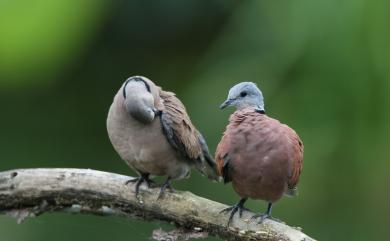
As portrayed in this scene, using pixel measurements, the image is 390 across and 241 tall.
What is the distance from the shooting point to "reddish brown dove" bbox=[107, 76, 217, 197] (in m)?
5.03

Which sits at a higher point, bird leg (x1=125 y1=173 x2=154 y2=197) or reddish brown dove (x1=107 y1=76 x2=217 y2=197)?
reddish brown dove (x1=107 y1=76 x2=217 y2=197)

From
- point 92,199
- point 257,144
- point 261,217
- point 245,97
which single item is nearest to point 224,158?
point 257,144

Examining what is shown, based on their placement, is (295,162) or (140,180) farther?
(140,180)

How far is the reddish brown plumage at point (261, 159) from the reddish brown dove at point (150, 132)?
0.36m

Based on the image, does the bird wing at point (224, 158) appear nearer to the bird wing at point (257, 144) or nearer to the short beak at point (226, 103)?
the bird wing at point (257, 144)

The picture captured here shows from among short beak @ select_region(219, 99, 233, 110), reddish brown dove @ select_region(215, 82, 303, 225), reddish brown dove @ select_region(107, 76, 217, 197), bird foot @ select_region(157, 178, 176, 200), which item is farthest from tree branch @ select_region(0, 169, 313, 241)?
short beak @ select_region(219, 99, 233, 110)

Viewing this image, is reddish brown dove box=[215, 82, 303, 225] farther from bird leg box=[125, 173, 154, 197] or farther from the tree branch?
bird leg box=[125, 173, 154, 197]

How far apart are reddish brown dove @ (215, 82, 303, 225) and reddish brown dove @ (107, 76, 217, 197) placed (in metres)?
0.34

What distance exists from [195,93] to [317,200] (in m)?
0.98

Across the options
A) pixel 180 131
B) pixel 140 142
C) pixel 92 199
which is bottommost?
pixel 92 199

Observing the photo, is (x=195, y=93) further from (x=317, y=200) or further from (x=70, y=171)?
(x=70, y=171)

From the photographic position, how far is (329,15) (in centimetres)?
549

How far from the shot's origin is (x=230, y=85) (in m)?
5.75

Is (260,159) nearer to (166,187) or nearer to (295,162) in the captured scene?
(295,162)
